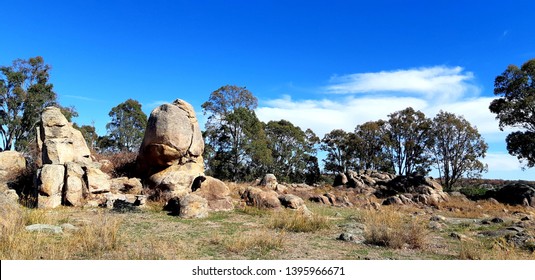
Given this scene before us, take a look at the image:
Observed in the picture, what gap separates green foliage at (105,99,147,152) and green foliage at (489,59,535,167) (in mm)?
36728

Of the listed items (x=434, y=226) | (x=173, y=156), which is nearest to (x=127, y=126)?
(x=173, y=156)

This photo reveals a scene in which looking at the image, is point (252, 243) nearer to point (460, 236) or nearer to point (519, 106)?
point (460, 236)

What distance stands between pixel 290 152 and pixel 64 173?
111 feet

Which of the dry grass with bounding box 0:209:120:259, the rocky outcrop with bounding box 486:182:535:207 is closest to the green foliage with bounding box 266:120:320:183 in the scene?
the rocky outcrop with bounding box 486:182:535:207

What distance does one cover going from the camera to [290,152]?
46.5 meters

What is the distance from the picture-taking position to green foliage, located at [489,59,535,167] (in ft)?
92.6

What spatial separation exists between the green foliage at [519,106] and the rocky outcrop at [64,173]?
93.0 feet

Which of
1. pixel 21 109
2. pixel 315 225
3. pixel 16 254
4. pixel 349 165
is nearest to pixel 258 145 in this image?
pixel 349 165

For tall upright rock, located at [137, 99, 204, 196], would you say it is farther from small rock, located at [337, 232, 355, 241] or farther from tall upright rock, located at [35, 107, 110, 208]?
small rock, located at [337, 232, 355, 241]

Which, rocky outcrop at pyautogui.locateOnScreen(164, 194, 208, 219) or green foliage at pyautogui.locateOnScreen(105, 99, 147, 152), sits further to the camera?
green foliage at pyautogui.locateOnScreen(105, 99, 147, 152)

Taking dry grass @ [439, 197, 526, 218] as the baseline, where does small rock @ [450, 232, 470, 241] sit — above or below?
above

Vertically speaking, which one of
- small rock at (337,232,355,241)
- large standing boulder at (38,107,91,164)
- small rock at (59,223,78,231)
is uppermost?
large standing boulder at (38,107,91,164)

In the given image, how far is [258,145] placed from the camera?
1415 inches

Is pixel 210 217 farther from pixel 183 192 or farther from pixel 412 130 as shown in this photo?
pixel 412 130
